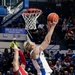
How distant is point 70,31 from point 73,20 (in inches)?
79.3

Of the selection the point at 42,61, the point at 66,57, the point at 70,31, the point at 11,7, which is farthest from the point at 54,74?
the point at 42,61

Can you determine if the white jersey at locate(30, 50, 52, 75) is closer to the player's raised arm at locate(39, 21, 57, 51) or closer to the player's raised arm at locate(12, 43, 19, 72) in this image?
the player's raised arm at locate(39, 21, 57, 51)

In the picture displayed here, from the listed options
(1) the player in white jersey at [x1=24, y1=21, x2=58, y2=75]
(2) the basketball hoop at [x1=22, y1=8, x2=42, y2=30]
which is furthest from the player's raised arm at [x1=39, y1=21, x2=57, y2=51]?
(2) the basketball hoop at [x1=22, y1=8, x2=42, y2=30]

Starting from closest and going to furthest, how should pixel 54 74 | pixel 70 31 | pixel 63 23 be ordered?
pixel 54 74, pixel 70 31, pixel 63 23

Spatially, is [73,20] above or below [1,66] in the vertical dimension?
above

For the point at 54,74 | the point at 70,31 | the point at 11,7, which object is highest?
the point at 11,7

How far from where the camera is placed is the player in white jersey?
5.34m

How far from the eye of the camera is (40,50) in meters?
5.39

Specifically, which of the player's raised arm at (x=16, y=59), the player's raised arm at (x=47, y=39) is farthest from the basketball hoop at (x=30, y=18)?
the player's raised arm at (x=16, y=59)

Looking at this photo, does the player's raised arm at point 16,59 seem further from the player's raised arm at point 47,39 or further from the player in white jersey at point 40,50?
the player's raised arm at point 47,39

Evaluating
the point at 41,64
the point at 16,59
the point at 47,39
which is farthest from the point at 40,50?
the point at 16,59

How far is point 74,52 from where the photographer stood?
17172 mm

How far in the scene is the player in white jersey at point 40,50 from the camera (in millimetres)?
5340

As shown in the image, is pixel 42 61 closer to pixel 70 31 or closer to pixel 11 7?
pixel 11 7
